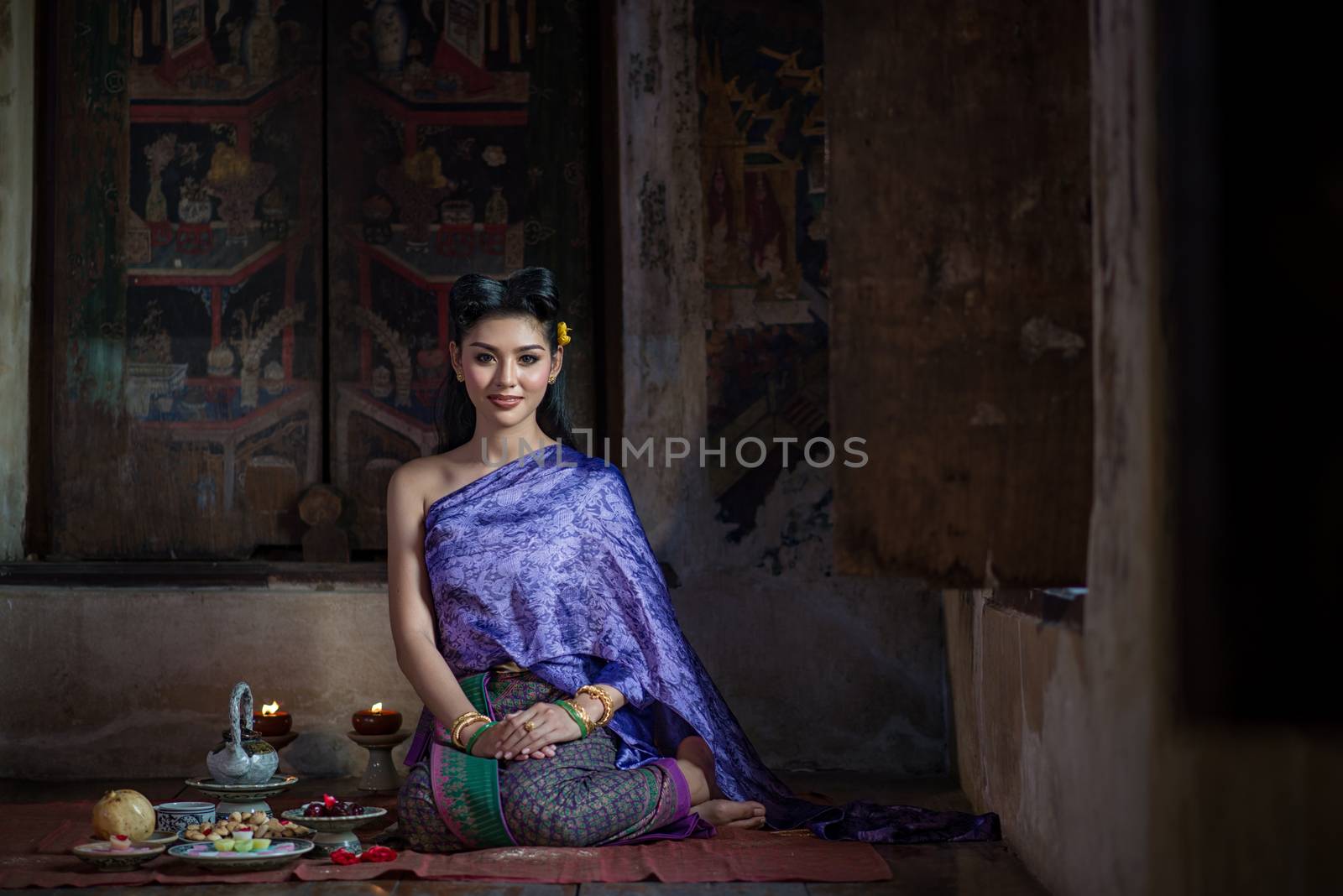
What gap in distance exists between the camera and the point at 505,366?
3664mm

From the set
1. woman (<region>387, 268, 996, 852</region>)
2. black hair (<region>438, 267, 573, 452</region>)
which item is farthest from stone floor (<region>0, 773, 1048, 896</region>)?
black hair (<region>438, 267, 573, 452</region>)

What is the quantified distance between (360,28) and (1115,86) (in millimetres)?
3260

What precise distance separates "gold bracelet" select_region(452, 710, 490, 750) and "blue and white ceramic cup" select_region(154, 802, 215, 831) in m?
0.63

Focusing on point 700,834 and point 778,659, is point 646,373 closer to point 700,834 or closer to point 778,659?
point 778,659

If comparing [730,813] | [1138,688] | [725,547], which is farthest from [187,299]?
[1138,688]

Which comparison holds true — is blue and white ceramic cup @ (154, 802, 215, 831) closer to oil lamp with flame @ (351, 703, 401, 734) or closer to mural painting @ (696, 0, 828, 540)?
oil lamp with flame @ (351, 703, 401, 734)

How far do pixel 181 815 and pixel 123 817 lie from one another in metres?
0.21

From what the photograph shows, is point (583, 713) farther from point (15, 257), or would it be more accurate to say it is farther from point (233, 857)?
point (15, 257)

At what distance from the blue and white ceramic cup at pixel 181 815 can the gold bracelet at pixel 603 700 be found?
928 mm

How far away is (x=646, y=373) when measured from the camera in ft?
15.2

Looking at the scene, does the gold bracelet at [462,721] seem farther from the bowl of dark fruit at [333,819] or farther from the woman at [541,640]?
the bowl of dark fruit at [333,819]

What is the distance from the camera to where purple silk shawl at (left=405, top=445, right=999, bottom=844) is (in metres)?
3.54

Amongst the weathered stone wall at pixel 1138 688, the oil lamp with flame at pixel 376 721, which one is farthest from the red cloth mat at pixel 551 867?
the oil lamp with flame at pixel 376 721

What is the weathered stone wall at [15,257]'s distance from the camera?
4.68 m
